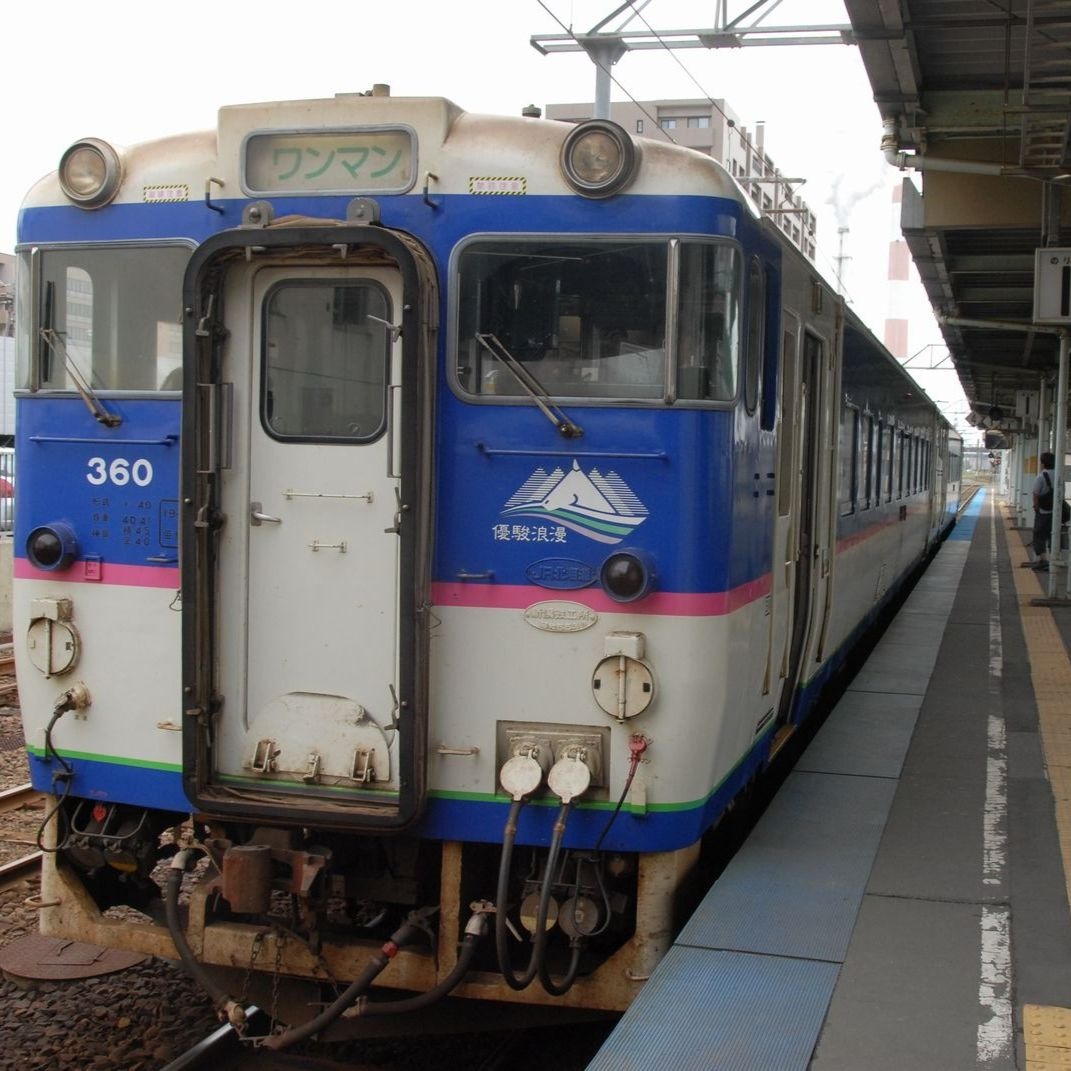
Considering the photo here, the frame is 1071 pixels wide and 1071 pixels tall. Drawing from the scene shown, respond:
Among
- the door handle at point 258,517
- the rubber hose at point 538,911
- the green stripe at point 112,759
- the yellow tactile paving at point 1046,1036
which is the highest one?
the door handle at point 258,517

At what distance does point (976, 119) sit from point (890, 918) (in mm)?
8021

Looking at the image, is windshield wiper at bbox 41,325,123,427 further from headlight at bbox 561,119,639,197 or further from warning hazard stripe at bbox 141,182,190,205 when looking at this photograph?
headlight at bbox 561,119,639,197

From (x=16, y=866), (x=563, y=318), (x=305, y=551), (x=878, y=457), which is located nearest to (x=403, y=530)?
(x=305, y=551)

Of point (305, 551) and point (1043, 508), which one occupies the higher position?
point (305, 551)

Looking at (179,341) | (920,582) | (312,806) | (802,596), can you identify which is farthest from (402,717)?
(920,582)

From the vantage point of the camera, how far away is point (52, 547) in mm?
4809

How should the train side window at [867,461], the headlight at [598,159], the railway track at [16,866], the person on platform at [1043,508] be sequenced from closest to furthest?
the headlight at [598,159], the railway track at [16,866], the train side window at [867,461], the person on platform at [1043,508]

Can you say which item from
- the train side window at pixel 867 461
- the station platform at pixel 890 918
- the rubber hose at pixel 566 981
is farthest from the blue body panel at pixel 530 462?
the train side window at pixel 867 461

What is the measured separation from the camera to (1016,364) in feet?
93.8

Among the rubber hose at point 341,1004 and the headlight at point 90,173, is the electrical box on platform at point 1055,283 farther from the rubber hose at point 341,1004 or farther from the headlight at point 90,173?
the rubber hose at point 341,1004

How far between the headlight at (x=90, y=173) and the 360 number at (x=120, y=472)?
916 mm

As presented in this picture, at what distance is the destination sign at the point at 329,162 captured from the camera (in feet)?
14.8

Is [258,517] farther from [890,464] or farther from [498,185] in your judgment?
[890,464]

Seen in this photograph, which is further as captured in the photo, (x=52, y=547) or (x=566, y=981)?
(x=52, y=547)
